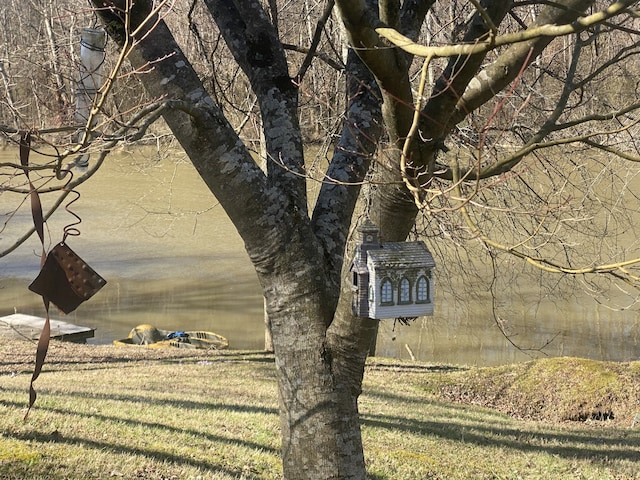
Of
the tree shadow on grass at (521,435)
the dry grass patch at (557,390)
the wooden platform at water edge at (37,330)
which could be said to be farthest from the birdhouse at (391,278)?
the wooden platform at water edge at (37,330)

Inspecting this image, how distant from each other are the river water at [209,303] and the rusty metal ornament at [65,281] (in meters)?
9.38

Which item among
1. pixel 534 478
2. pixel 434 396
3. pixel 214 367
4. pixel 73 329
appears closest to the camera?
pixel 534 478

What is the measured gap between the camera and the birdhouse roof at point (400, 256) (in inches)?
142

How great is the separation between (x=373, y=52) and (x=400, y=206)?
889 millimetres

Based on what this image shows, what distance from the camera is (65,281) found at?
3.52 metres

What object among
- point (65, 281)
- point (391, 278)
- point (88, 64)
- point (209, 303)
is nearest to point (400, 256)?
point (391, 278)

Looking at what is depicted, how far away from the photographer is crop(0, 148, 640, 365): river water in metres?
16.9

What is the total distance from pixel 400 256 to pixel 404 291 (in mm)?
164

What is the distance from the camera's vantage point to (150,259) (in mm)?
23719

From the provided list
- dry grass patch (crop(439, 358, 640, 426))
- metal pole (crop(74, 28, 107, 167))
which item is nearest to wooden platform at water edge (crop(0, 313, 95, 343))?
dry grass patch (crop(439, 358, 640, 426))

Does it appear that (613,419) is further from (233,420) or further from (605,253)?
(605,253)

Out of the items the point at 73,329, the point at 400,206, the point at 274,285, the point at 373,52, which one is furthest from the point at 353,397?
the point at 73,329

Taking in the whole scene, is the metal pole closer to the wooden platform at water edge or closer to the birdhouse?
the birdhouse

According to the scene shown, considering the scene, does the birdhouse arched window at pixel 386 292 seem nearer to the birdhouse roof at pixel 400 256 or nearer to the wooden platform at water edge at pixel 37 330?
the birdhouse roof at pixel 400 256
